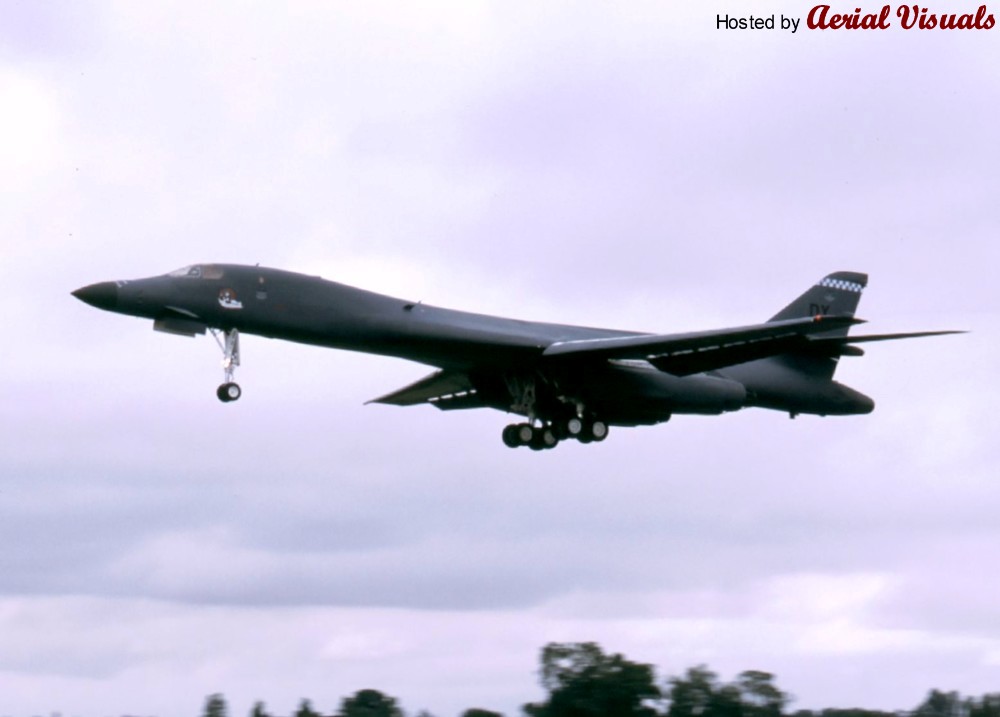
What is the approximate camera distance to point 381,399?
5138 centimetres

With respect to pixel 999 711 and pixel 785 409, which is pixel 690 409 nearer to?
pixel 785 409

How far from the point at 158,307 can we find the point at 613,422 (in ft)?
39.3

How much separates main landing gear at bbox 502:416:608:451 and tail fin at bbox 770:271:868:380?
5519 millimetres

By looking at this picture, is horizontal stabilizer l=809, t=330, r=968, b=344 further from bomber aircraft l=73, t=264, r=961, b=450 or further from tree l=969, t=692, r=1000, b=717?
tree l=969, t=692, r=1000, b=717

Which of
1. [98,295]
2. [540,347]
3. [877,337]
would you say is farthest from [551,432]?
[98,295]

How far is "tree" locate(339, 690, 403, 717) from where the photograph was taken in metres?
97.1

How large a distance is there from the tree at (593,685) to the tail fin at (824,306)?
4490 cm

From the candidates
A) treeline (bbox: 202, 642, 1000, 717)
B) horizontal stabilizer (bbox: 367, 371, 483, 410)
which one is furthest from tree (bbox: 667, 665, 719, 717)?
horizontal stabilizer (bbox: 367, 371, 483, 410)

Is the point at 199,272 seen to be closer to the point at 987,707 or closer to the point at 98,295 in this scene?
the point at 98,295

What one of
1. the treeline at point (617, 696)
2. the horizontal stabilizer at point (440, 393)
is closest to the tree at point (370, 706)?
the treeline at point (617, 696)

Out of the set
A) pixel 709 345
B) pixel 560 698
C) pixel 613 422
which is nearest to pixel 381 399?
pixel 613 422

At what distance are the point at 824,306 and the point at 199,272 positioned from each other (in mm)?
16908

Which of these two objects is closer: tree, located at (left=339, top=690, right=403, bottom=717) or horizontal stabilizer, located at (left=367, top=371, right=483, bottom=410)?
horizontal stabilizer, located at (left=367, top=371, right=483, bottom=410)

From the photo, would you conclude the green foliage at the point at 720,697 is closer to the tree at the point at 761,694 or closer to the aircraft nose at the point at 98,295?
the tree at the point at 761,694
